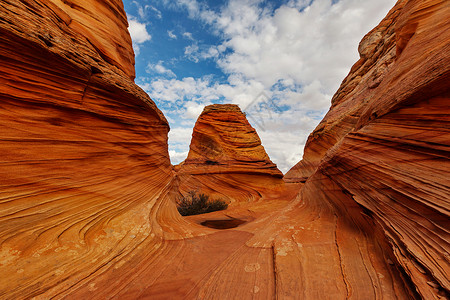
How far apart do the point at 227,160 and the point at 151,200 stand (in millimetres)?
10170

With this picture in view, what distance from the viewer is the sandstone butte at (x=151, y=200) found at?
253cm

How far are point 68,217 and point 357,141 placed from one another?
6827 millimetres

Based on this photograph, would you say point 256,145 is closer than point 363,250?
No

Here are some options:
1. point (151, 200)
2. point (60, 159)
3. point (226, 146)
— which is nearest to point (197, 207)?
point (151, 200)

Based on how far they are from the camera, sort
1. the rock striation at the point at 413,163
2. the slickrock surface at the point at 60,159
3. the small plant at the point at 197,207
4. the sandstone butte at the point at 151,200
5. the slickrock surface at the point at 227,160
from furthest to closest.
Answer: the slickrock surface at the point at 227,160
the small plant at the point at 197,207
the slickrock surface at the point at 60,159
the sandstone butte at the point at 151,200
the rock striation at the point at 413,163

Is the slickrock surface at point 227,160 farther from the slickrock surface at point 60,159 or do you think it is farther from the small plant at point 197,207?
the slickrock surface at point 60,159

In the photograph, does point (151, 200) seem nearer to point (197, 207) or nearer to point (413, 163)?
point (197, 207)

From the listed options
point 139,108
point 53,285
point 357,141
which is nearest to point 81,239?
point 53,285

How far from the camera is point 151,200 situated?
5.77 metres

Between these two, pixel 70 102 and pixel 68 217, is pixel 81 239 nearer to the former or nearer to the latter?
pixel 68 217

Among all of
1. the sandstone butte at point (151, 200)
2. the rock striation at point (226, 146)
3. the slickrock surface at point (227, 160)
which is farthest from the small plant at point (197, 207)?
the sandstone butte at point (151, 200)

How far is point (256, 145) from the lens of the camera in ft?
56.9

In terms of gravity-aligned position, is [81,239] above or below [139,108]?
below

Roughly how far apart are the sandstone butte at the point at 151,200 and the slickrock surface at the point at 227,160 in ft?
30.3
